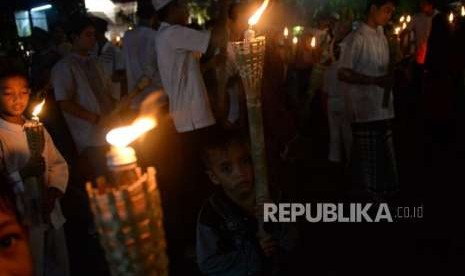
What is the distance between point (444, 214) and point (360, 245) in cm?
108

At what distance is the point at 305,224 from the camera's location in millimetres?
5156

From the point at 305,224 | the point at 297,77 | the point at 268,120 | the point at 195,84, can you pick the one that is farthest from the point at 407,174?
the point at 297,77

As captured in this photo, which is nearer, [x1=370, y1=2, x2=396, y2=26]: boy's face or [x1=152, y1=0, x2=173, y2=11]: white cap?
[x1=152, y1=0, x2=173, y2=11]: white cap

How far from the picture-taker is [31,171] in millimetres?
2756

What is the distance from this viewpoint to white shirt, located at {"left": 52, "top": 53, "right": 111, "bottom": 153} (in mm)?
4652

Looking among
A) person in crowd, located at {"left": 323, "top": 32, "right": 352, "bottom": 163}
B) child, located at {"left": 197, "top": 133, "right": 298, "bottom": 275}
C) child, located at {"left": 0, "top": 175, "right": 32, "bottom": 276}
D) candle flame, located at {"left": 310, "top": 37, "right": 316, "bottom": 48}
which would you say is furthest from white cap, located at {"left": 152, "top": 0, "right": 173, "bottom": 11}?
candle flame, located at {"left": 310, "top": 37, "right": 316, "bottom": 48}

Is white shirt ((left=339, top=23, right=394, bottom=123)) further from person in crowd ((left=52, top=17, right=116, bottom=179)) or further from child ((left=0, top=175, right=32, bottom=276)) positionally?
child ((left=0, top=175, right=32, bottom=276))

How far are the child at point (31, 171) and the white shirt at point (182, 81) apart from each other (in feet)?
3.96


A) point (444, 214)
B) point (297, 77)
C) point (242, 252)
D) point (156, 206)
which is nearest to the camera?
point (156, 206)

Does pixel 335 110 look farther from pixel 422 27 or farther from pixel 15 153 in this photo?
pixel 15 153

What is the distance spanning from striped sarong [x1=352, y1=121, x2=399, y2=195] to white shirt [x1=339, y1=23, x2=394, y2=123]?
12 centimetres

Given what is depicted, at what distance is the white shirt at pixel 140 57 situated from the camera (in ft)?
16.1

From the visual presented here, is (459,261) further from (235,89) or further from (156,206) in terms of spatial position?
(156,206)

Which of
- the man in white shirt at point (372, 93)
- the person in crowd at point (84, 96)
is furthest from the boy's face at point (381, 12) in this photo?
the person in crowd at point (84, 96)
